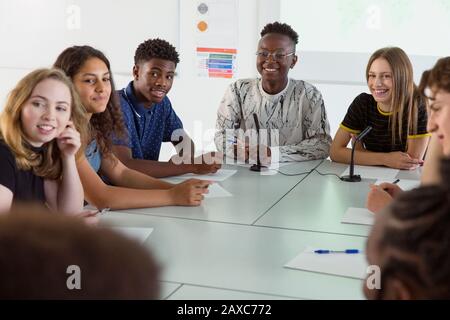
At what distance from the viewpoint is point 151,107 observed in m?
3.45

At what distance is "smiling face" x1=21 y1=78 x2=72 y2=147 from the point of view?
2182mm

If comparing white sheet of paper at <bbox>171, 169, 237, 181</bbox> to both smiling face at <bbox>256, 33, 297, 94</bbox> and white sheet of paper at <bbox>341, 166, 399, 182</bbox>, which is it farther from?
smiling face at <bbox>256, 33, 297, 94</bbox>

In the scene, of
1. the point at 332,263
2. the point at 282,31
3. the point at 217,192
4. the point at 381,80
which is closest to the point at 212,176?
the point at 217,192

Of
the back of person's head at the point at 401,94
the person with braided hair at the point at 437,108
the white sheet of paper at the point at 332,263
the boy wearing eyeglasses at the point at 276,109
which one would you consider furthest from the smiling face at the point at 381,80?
the white sheet of paper at the point at 332,263

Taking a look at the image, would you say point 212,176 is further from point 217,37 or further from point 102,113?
point 217,37

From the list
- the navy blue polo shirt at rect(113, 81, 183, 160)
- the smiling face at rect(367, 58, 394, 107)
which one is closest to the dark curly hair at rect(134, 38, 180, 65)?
the navy blue polo shirt at rect(113, 81, 183, 160)

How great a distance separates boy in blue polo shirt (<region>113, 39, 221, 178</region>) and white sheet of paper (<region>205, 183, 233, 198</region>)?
10.1 inches

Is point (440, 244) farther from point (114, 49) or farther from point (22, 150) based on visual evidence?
point (114, 49)

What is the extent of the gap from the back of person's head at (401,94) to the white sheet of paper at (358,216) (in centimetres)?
101

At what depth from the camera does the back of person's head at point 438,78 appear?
2191mm

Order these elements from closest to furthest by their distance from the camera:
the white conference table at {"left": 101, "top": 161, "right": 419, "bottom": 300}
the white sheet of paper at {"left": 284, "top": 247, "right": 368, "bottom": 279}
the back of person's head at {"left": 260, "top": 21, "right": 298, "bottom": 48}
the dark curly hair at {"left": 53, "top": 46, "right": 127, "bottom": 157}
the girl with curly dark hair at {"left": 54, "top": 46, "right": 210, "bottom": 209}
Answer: the white conference table at {"left": 101, "top": 161, "right": 419, "bottom": 300}
the white sheet of paper at {"left": 284, "top": 247, "right": 368, "bottom": 279}
the girl with curly dark hair at {"left": 54, "top": 46, "right": 210, "bottom": 209}
the dark curly hair at {"left": 53, "top": 46, "right": 127, "bottom": 157}
the back of person's head at {"left": 260, "top": 21, "right": 298, "bottom": 48}

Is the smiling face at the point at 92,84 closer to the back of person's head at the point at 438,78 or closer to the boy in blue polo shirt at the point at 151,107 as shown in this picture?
Result: the boy in blue polo shirt at the point at 151,107

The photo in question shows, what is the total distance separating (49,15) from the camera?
540 cm
